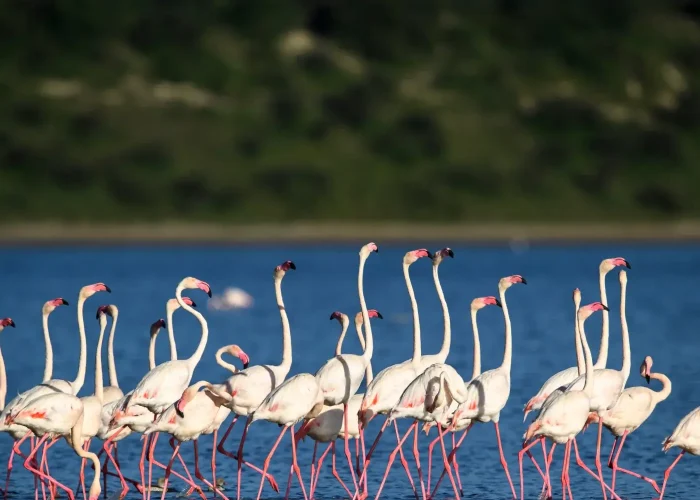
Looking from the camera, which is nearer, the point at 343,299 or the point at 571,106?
the point at 343,299

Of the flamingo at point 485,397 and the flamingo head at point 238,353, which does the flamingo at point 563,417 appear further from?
the flamingo head at point 238,353

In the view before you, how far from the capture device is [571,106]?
260ft

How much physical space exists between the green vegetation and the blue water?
23.0ft

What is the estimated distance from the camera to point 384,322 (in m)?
31.6

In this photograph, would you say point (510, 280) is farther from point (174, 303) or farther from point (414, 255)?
point (174, 303)

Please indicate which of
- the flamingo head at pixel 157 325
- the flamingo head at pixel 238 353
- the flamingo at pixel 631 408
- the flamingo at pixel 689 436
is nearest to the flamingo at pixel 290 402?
the flamingo head at pixel 238 353

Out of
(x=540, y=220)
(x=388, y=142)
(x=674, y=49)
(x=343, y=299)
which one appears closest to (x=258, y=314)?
(x=343, y=299)

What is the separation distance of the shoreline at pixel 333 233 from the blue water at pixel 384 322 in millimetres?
1415

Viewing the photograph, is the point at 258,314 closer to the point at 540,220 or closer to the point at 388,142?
the point at 540,220

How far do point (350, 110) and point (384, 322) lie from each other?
4911 centimetres

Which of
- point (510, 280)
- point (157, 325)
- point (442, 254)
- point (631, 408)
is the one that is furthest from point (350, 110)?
point (631, 408)

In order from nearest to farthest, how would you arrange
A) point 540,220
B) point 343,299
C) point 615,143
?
point 343,299
point 540,220
point 615,143

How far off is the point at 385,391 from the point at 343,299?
84.7 ft

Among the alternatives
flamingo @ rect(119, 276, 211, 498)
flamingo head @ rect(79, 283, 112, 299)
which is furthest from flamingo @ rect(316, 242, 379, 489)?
flamingo head @ rect(79, 283, 112, 299)
